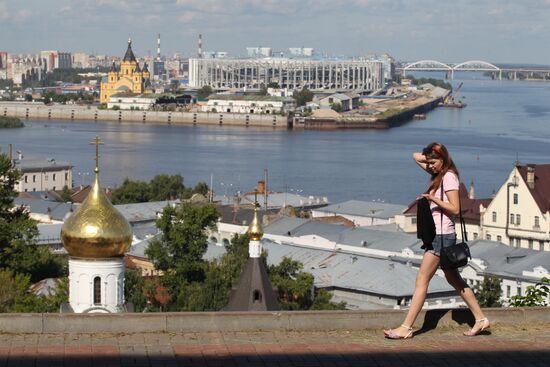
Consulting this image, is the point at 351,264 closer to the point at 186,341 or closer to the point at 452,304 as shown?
the point at 452,304

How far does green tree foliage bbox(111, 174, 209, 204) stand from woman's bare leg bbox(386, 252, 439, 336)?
14.2 m

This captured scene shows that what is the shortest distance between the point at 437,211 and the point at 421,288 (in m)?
0.16

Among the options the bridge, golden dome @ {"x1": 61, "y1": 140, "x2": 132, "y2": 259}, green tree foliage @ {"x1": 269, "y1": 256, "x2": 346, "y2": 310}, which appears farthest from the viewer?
the bridge

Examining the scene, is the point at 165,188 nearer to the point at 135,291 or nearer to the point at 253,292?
the point at 135,291

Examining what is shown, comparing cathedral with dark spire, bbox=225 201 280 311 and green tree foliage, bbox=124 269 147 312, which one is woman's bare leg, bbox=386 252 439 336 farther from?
green tree foliage, bbox=124 269 147 312

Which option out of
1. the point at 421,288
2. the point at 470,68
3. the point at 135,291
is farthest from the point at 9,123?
the point at 470,68

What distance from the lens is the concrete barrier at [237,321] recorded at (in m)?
2.83

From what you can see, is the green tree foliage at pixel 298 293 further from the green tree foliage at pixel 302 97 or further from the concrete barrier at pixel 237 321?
the green tree foliage at pixel 302 97

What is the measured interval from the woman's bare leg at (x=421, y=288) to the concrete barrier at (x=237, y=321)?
0.13 metres

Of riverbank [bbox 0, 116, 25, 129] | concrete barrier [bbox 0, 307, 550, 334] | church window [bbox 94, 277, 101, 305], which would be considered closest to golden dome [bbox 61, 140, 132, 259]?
church window [bbox 94, 277, 101, 305]

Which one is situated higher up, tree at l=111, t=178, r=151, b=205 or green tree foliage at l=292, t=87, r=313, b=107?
tree at l=111, t=178, r=151, b=205

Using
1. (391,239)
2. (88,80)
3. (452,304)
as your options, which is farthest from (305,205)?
(88,80)

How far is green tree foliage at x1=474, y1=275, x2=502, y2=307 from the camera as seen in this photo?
8729 millimetres

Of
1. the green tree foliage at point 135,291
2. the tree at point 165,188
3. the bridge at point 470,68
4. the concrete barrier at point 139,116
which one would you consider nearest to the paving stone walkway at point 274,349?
the green tree foliage at point 135,291
